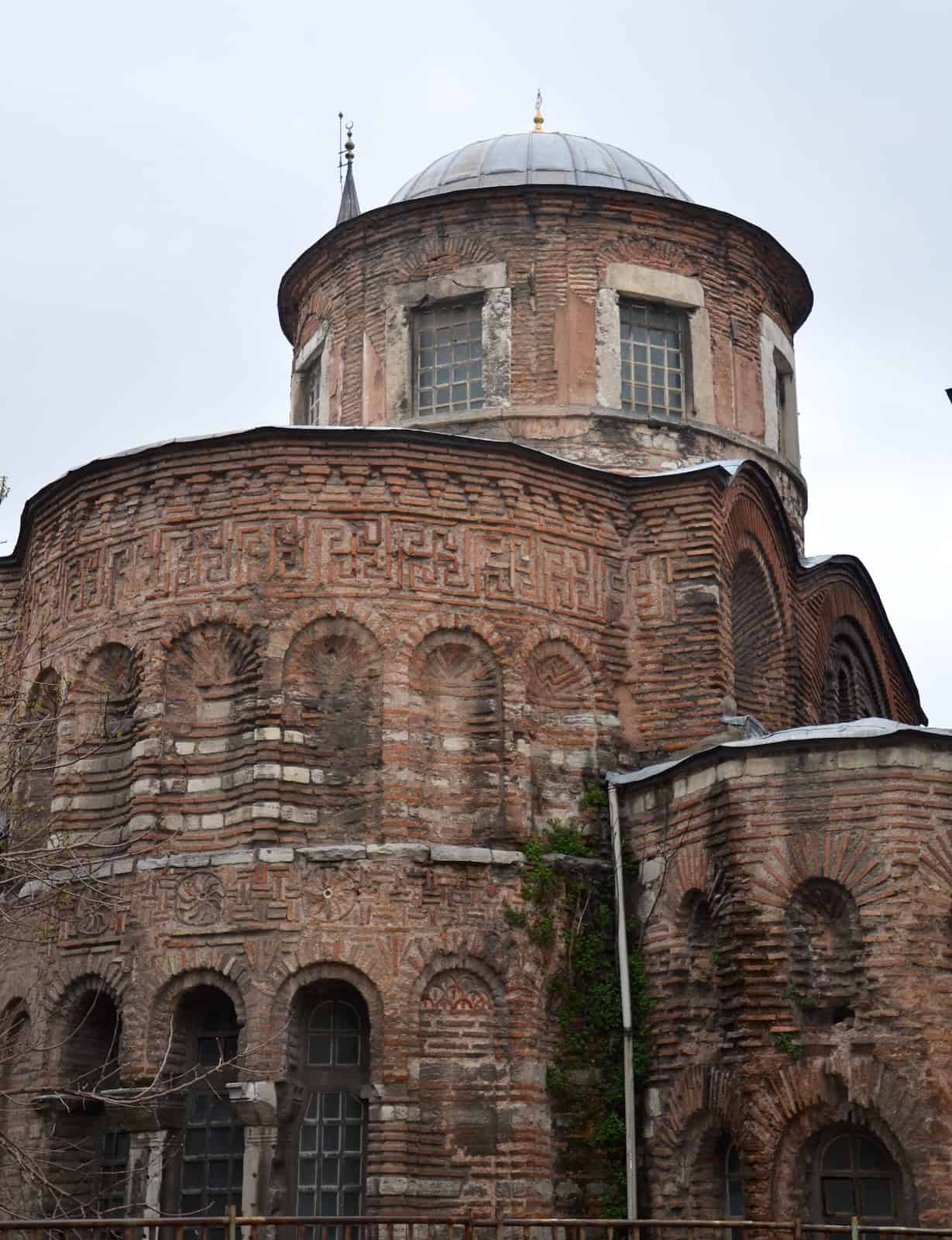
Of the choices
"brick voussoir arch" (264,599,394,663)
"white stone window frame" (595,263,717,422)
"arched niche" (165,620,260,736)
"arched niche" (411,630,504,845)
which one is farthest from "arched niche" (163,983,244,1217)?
"white stone window frame" (595,263,717,422)

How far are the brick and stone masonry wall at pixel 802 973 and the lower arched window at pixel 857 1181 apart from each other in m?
0.14

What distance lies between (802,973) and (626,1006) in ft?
6.18

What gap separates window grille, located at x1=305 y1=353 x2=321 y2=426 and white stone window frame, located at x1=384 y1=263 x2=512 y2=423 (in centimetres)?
177

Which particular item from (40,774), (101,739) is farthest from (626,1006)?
(40,774)

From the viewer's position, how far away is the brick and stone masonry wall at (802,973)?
1387 centimetres

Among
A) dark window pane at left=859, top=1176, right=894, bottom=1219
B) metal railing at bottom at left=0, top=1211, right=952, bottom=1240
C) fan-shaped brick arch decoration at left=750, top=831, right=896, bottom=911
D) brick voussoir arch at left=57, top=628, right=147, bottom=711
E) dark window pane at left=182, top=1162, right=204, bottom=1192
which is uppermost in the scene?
brick voussoir arch at left=57, top=628, right=147, bottom=711

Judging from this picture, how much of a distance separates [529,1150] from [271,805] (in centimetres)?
392

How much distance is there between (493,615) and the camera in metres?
16.9

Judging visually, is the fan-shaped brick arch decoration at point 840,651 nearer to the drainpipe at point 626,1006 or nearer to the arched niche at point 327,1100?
the drainpipe at point 626,1006

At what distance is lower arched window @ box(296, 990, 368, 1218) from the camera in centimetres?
1509

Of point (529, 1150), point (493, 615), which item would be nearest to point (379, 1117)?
point (529, 1150)

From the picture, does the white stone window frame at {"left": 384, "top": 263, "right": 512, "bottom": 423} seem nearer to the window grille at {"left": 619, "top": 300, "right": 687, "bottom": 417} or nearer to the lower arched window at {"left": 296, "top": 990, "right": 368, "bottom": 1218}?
the window grille at {"left": 619, "top": 300, "right": 687, "bottom": 417}

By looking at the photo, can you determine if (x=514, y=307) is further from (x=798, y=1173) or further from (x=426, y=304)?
(x=798, y=1173)

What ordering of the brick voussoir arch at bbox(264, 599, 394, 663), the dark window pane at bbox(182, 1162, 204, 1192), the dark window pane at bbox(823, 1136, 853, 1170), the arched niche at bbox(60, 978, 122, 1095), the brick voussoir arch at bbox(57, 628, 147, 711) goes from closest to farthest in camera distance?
the dark window pane at bbox(823, 1136, 853, 1170), the dark window pane at bbox(182, 1162, 204, 1192), the arched niche at bbox(60, 978, 122, 1095), the brick voussoir arch at bbox(264, 599, 394, 663), the brick voussoir arch at bbox(57, 628, 147, 711)
